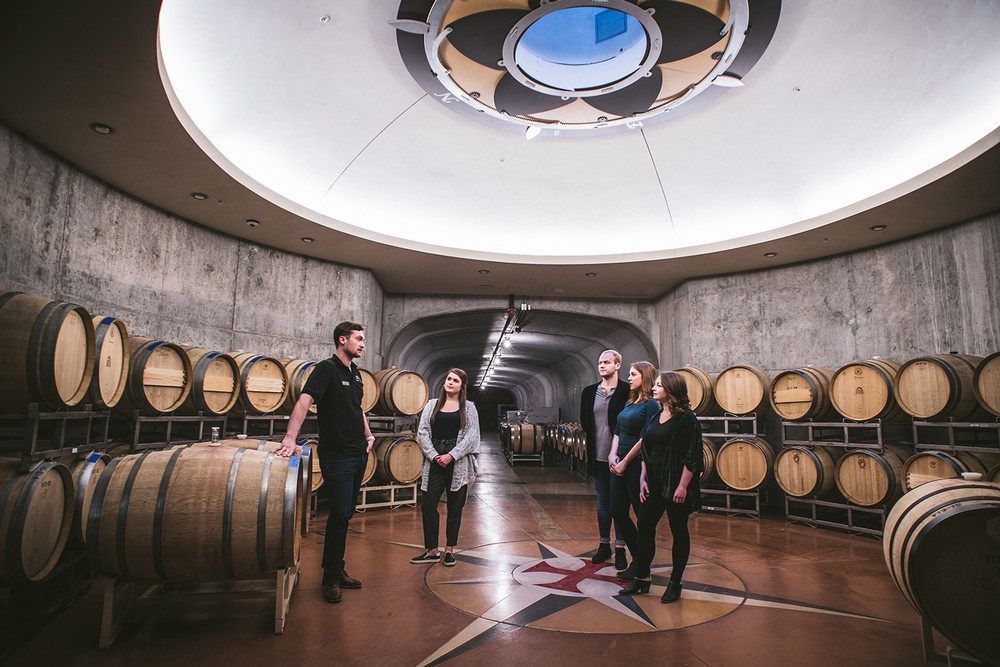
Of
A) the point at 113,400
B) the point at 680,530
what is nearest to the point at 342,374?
the point at 113,400

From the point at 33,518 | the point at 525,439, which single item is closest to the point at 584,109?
the point at 33,518

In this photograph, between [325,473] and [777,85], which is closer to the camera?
[325,473]

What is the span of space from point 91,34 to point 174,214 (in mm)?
4089

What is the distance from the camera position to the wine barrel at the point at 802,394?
712 centimetres

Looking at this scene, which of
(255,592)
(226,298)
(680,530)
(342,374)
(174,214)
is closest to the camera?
(255,592)

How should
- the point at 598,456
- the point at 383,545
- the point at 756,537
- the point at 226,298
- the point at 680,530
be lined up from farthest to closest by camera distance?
1. the point at 226,298
2. the point at 756,537
3. the point at 383,545
4. the point at 598,456
5. the point at 680,530

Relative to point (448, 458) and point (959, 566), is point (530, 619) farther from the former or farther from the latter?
point (959, 566)

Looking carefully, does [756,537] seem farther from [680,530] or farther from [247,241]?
[247,241]

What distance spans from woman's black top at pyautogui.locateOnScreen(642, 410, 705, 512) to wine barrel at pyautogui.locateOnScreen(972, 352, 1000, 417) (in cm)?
389

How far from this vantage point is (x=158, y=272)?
713 centimetres

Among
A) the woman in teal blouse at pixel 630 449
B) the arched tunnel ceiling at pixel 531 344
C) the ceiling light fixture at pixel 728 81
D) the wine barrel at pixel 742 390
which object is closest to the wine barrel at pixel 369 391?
the arched tunnel ceiling at pixel 531 344

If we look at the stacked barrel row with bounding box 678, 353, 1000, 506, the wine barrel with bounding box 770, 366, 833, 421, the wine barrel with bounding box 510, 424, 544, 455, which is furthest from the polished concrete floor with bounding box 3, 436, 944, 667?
the wine barrel with bounding box 510, 424, 544, 455

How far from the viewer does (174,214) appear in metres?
7.35

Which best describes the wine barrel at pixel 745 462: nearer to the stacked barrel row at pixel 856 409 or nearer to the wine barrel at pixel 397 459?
the stacked barrel row at pixel 856 409
